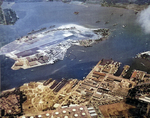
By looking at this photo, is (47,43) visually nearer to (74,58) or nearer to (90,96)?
(74,58)

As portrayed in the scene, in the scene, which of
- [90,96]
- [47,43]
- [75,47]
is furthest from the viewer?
[47,43]

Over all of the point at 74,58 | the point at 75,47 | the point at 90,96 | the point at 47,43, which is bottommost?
the point at 90,96

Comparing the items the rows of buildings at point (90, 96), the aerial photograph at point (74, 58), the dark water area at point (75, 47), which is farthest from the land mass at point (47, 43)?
the rows of buildings at point (90, 96)

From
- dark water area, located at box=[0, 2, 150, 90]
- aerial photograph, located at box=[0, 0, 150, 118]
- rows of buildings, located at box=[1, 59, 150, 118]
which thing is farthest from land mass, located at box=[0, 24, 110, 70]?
rows of buildings, located at box=[1, 59, 150, 118]

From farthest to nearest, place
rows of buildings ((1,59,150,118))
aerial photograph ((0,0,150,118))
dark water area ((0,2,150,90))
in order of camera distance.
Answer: dark water area ((0,2,150,90))
aerial photograph ((0,0,150,118))
rows of buildings ((1,59,150,118))

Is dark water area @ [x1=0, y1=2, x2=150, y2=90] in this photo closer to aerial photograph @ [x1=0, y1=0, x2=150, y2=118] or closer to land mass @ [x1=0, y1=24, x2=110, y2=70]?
aerial photograph @ [x1=0, y1=0, x2=150, y2=118]

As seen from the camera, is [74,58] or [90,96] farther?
[74,58]

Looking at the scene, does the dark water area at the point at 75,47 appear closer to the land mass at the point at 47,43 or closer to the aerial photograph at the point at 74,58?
the aerial photograph at the point at 74,58

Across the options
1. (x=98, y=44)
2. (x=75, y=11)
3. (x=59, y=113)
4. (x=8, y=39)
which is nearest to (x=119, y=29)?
(x=98, y=44)

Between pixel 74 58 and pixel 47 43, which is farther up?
pixel 47 43

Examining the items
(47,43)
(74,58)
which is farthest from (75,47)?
(47,43)
